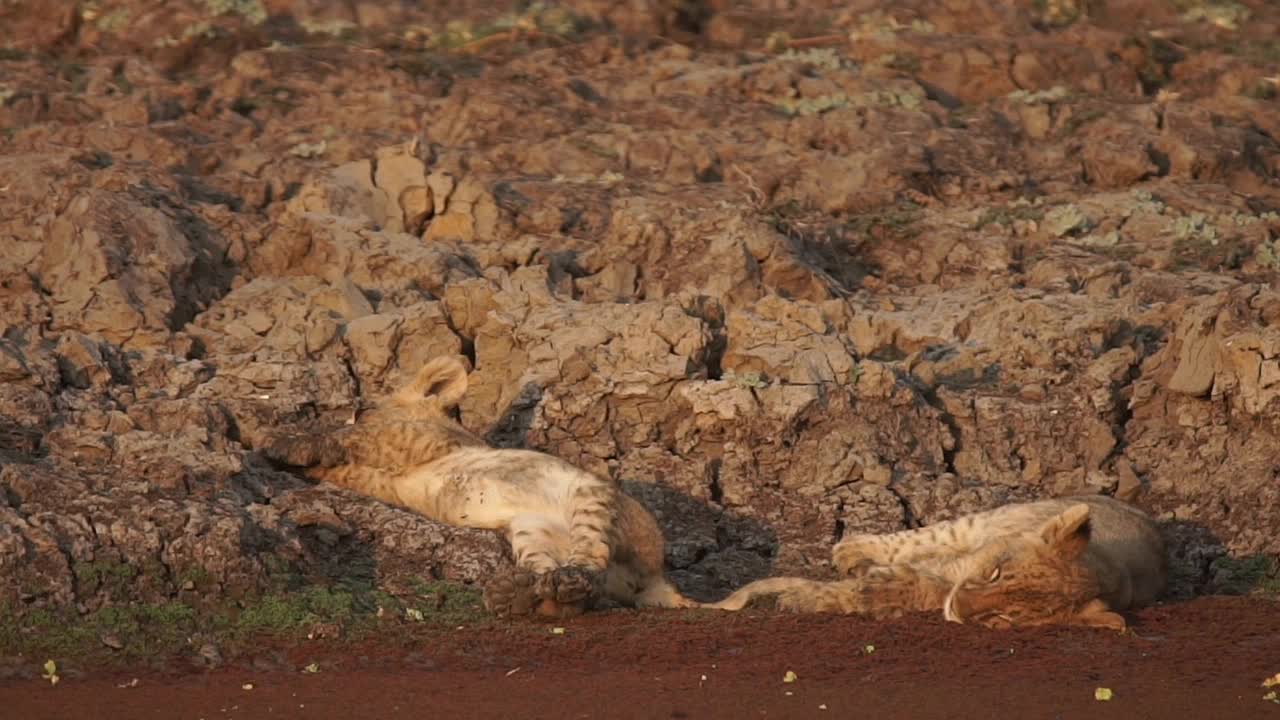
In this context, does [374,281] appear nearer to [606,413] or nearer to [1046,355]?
[606,413]

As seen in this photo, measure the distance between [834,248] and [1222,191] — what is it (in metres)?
3.35

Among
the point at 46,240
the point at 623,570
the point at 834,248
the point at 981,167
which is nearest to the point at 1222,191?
the point at 981,167

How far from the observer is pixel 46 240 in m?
14.3

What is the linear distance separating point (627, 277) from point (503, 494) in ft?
11.1

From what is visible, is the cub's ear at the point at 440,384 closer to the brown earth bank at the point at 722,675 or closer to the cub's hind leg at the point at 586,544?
the cub's hind leg at the point at 586,544

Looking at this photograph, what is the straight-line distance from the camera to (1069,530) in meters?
10.6

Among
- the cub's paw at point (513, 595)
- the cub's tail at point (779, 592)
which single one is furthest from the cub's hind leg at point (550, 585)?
the cub's tail at point (779, 592)

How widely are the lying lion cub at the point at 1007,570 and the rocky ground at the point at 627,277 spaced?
2.31 feet

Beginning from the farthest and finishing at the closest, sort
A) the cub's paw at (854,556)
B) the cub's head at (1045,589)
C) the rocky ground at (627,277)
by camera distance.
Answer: the rocky ground at (627,277), the cub's paw at (854,556), the cub's head at (1045,589)

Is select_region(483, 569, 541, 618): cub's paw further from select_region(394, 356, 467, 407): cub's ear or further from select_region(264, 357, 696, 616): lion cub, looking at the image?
select_region(394, 356, 467, 407): cub's ear

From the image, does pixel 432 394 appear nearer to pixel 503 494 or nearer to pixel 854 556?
pixel 503 494

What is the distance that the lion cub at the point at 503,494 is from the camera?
10391 millimetres

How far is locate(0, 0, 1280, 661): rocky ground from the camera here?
1166 cm

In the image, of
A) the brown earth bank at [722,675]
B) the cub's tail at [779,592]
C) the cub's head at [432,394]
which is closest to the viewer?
the brown earth bank at [722,675]
